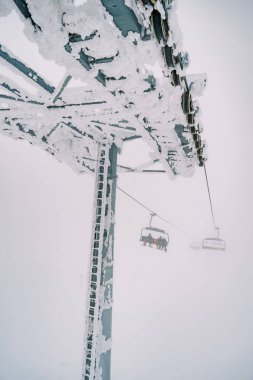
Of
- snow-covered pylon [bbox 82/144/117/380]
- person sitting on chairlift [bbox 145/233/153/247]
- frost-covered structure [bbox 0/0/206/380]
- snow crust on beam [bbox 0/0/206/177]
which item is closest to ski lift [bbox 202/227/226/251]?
person sitting on chairlift [bbox 145/233/153/247]

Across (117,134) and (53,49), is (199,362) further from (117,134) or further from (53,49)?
(53,49)

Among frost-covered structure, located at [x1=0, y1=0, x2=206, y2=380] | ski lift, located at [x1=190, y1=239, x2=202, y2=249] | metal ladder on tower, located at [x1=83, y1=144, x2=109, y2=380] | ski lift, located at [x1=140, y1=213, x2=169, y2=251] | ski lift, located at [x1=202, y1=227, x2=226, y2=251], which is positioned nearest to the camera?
frost-covered structure, located at [x1=0, y1=0, x2=206, y2=380]

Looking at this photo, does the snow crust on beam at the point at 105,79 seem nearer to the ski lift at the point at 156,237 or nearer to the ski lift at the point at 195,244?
the ski lift at the point at 156,237

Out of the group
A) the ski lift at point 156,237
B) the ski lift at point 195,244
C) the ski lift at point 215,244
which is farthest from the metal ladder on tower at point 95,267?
the ski lift at point 195,244

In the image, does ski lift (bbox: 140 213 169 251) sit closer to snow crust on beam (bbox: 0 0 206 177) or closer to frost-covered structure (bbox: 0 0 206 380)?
frost-covered structure (bbox: 0 0 206 380)

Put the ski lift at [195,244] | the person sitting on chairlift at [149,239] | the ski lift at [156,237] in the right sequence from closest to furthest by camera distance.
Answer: the ski lift at [156,237]
the person sitting on chairlift at [149,239]
the ski lift at [195,244]

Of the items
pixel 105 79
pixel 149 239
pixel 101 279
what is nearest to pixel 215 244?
pixel 149 239
